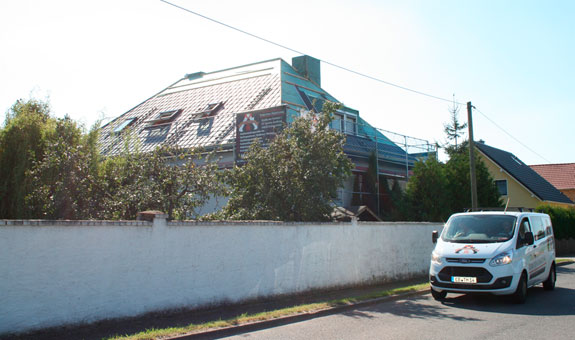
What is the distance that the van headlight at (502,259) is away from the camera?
10938 mm

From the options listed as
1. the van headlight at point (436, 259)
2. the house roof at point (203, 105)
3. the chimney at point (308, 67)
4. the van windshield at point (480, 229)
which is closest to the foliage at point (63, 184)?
the van headlight at point (436, 259)

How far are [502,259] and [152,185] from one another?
791cm

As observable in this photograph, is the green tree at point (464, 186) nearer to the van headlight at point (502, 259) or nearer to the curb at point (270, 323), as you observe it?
the van headlight at point (502, 259)

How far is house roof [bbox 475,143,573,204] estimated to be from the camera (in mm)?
36875

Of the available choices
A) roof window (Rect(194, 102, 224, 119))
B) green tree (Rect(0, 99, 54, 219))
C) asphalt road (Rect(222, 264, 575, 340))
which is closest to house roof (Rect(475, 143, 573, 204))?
roof window (Rect(194, 102, 224, 119))

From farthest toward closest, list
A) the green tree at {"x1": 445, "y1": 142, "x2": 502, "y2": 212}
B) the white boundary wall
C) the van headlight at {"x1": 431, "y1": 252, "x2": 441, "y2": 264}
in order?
the green tree at {"x1": 445, "y1": 142, "x2": 502, "y2": 212} → the van headlight at {"x1": 431, "y1": 252, "x2": 441, "y2": 264} → the white boundary wall

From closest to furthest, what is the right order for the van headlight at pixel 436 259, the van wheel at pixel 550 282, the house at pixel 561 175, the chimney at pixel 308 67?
the van headlight at pixel 436 259, the van wheel at pixel 550 282, the chimney at pixel 308 67, the house at pixel 561 175

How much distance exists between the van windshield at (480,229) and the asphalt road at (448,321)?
1.39m

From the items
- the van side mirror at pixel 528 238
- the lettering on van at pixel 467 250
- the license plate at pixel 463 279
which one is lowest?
the license plate at pixel 463 279

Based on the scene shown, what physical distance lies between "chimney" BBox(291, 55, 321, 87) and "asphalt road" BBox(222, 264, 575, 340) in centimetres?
1727

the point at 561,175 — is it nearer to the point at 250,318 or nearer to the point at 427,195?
the point at 427,195

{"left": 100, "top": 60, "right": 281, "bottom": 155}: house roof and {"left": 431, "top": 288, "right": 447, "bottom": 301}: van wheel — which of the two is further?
{"left": 100, "top": 60, "right": 281, "bottom": 155}: house roof

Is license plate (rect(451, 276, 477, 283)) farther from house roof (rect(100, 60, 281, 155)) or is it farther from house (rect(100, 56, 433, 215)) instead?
house roof (rect(100, 60, 281, 155))

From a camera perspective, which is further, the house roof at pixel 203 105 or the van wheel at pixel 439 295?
the house roof at pixel 203 105
